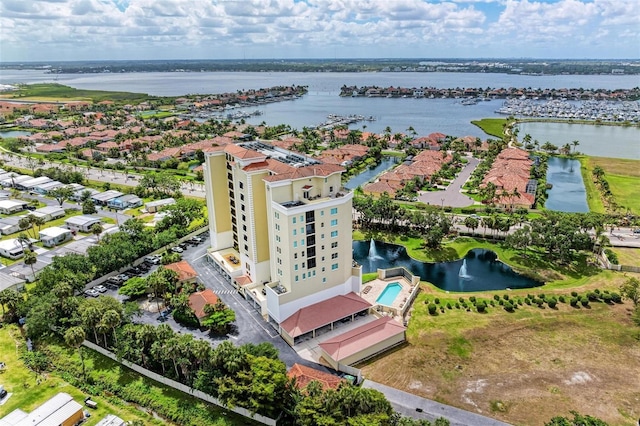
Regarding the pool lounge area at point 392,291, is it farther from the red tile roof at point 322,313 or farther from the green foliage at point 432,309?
the red tile roof at point 322,313

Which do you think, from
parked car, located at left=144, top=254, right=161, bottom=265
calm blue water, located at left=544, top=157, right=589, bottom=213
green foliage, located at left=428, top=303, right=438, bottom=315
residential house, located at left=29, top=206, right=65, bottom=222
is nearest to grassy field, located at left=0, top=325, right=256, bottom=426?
parked car, located at left=144, top=254, right=161, bottom=265

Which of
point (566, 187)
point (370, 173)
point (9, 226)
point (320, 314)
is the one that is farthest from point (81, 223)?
point (566, 187)

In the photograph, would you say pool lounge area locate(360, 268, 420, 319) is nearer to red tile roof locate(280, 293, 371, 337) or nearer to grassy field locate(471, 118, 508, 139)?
red tile roof locate(280, 293, 371, 337)

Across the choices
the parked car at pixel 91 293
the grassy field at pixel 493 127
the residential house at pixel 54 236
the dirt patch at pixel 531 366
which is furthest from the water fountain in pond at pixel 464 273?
the grassy field at pixel 493 127

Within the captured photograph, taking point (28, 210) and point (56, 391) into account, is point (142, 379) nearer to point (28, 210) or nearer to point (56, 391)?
point (56, 391)

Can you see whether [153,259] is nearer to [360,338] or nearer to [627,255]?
[360,338]
